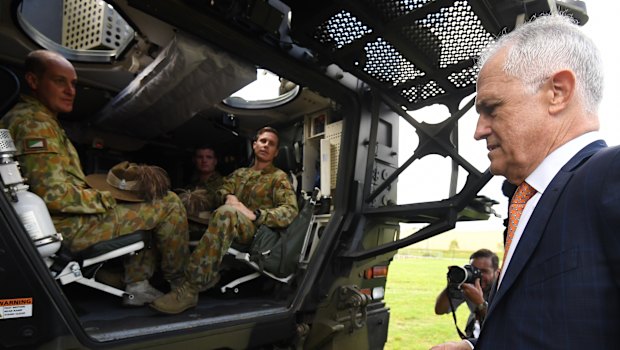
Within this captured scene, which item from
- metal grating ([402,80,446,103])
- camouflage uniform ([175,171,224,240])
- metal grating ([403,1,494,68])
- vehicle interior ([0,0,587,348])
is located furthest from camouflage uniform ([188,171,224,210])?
metal grating ([403,1,494,68])

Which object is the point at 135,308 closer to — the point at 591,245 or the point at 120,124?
the point at 120,124

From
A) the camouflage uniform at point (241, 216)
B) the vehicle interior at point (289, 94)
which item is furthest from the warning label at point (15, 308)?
the camouflage uniform at point (241, 216)

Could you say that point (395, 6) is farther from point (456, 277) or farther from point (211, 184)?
point (211, 184)

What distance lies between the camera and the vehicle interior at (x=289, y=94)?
203 centimetres

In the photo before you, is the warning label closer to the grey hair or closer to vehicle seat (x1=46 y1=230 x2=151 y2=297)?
vehicle seat (x1=46 y1=230 x2=151 y2=297)

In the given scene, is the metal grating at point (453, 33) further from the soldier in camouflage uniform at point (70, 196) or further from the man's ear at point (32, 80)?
the man's ear at point (32, 80)

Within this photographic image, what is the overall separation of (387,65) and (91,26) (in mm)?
2279

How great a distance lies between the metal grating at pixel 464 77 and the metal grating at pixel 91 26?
237 centimetres

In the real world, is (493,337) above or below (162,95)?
below

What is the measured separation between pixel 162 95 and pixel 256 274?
1.37m

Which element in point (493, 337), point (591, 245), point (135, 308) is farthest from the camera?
point (135, 308)

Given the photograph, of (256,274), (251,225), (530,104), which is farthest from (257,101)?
(530,104)

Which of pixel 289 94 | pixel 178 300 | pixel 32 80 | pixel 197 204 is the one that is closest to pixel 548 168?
pixel 178 300

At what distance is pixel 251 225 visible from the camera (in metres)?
2.66
